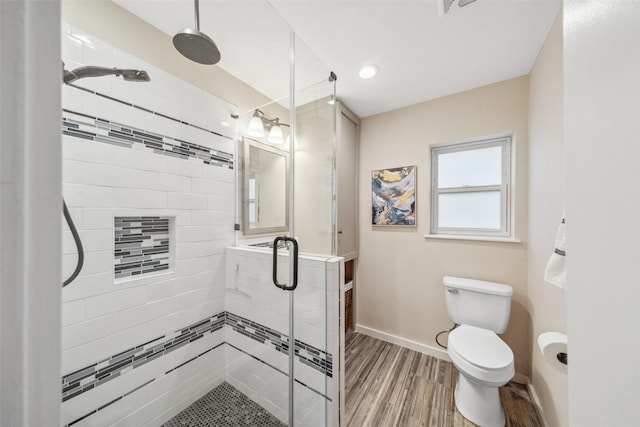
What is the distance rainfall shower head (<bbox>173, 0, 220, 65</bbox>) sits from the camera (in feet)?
3.78

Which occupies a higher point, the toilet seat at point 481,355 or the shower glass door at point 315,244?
the shower glass door at point 315,244

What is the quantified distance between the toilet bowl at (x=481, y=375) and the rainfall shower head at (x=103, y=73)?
2.38 m

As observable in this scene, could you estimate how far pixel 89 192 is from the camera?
101 cm

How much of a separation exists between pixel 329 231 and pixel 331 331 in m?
0.53

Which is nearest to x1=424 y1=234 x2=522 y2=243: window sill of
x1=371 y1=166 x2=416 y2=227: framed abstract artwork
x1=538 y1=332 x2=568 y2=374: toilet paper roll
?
x1=371 y1=166 x2=416 y2=227: framed abstract artwork

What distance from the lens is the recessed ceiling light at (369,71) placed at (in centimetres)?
160

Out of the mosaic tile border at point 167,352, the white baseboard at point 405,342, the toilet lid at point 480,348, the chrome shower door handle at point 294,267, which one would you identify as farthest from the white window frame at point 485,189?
the mosaic tile border at point 167,352

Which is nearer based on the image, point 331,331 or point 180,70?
point 331,331

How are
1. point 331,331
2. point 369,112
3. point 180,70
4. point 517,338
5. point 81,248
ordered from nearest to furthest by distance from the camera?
point 81,248 < point 331,331 < point 180,70 < point 517,338 < point 369,112

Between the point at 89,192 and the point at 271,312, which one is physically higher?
the point at 89,192

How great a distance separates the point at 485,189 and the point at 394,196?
0.75 meters

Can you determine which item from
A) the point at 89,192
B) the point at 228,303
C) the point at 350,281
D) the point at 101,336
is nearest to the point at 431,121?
the point at 350,281

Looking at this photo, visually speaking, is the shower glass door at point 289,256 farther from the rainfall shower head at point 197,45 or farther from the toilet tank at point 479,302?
the toilet tank at point 479,302
